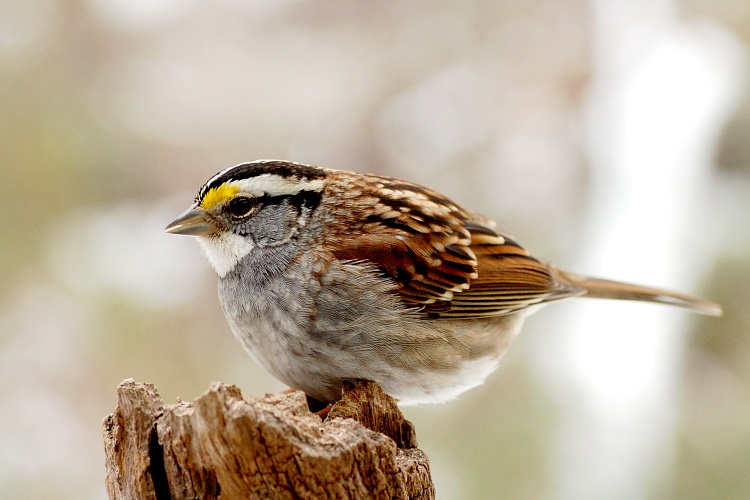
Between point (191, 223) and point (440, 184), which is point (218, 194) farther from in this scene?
point (440, 184)

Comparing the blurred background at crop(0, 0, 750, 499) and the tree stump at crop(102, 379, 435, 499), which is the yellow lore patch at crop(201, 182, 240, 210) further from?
the blurred background at crop(0, 0, 750, 499)

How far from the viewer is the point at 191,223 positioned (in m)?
2.29

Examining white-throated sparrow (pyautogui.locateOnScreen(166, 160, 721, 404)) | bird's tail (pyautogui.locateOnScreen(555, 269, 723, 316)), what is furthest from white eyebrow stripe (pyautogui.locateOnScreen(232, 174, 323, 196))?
bird's tail (pyautogui.locateOnScreen(555, 269, 723, 316))

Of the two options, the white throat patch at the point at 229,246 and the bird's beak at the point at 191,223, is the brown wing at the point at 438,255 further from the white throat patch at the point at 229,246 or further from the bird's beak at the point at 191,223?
the bird's beak at the point at 191,223

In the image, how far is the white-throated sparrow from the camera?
2217 millimetres

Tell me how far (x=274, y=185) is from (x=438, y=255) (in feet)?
1.71

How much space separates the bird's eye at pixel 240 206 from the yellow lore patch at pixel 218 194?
0.08ft

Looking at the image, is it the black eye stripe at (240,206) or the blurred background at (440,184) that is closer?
the black eye stripe at (240,206)

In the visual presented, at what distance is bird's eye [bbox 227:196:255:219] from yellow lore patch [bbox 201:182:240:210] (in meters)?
0.03

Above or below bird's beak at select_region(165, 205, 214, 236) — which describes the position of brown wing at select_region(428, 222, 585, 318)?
below

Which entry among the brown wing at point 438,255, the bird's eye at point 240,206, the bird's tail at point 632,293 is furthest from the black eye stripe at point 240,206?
the bird's tail at point 632,293

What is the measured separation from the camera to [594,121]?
479 cm

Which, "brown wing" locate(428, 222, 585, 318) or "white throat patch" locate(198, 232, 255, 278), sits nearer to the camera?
"white throat patch" locate(198, 232, 255, 278)

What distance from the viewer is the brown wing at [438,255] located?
2385 millimetres
